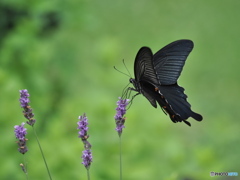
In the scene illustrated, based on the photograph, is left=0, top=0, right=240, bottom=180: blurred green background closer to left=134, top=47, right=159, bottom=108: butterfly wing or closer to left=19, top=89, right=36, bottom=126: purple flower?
left=134, top=47, right=159, bottom=108: butterfly wing

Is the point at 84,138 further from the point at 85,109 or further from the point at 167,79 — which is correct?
the point at 85,109

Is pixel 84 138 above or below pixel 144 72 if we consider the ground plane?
below

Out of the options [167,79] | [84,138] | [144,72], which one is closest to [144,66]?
[144,72]

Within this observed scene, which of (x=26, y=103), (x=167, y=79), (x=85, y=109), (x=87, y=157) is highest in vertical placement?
(x=85, y=109)

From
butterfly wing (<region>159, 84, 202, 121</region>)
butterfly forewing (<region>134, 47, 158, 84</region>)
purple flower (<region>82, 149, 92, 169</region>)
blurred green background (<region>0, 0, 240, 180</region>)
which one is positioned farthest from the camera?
blurred green background (<region>0, 0, 240, 180</region>)

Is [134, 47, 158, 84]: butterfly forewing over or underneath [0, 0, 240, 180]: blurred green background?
underneath

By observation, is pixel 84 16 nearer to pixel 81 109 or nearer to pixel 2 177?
pixel 81 109

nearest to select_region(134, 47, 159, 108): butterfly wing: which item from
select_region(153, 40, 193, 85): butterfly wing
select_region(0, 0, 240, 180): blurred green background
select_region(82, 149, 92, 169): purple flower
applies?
select_region(153, 40, 193, 85): butterfly wing

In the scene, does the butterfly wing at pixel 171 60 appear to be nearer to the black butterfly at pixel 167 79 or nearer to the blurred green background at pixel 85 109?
the black butterfly at pixel 167 79
